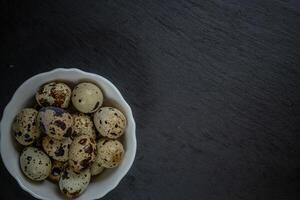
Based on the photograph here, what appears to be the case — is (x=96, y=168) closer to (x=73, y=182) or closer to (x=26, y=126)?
(x=73, y=182)

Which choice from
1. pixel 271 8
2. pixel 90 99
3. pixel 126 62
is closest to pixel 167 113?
pixel 126 62

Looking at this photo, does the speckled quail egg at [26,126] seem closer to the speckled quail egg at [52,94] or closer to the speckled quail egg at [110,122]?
the speckled quail egg at [52,94]

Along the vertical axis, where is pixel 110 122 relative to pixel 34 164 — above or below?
above

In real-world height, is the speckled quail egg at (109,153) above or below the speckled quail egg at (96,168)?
above

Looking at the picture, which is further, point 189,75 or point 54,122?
point 189,75

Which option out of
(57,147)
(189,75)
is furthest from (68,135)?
(189,75)

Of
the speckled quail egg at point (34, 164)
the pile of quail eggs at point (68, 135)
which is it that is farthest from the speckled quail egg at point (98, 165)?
the speckled quail egg at point (34, 164)

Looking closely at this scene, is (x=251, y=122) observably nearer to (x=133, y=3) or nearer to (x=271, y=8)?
(x=271, y=8)
